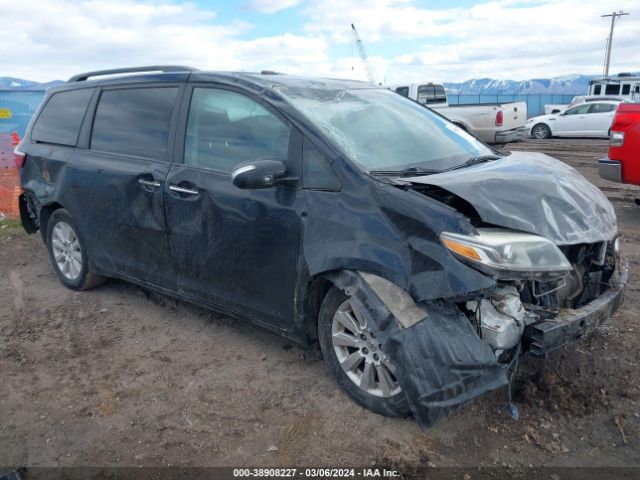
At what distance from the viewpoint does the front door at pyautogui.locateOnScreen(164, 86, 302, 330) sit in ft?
11.5

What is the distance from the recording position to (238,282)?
378 cm

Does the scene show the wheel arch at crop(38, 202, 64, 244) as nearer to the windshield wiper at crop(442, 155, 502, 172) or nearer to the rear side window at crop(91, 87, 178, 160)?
the rear side window at crop(91, 87, 178, 160)

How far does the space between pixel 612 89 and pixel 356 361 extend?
3417 cm

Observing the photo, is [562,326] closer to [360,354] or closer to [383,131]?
[360,354]

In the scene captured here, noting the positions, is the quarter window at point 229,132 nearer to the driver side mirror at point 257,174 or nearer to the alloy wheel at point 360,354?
the driver side mirror at point 257,174

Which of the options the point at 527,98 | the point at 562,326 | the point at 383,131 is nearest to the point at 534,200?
the point at 562,326

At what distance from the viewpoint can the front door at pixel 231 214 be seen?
11.5ft

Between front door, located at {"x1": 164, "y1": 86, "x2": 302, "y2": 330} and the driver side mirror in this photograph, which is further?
front door, located at {"x1": 164, "y1": 86, "x2": 302, "y2": 330}

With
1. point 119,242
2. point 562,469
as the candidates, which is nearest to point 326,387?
point 562,469

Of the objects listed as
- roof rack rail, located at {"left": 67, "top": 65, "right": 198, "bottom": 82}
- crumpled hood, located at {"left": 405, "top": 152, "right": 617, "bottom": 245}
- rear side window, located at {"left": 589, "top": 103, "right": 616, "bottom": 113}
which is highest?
roof rack rail, located at {"left": 67, "top": 65, "right": 198, "bottom": 82}

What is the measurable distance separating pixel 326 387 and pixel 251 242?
1.00m

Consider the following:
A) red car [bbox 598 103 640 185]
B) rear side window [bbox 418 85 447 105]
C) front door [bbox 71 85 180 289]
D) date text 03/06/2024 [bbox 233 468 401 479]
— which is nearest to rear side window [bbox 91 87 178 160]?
front door [bbox 71 85 180 289]

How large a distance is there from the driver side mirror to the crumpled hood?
78 cm

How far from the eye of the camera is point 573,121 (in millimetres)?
22250
